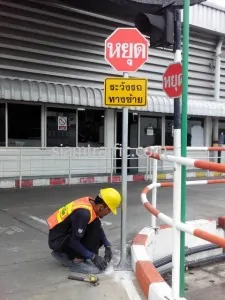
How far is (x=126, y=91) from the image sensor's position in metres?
4.88

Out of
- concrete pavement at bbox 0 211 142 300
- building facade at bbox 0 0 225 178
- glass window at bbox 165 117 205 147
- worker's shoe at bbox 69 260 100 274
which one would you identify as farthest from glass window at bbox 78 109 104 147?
worker's shoe at bbox 69 260 100 274

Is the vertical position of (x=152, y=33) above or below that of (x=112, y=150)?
above

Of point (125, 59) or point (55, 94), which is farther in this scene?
point (55, 94)

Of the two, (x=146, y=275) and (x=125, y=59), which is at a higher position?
(x=125, y=59)

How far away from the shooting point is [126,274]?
4.77 m

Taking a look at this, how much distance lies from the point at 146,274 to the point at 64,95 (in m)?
8.50

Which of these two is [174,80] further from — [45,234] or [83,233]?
[45,234]

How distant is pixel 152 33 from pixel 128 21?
923cm

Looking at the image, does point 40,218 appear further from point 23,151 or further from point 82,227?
point 23,151

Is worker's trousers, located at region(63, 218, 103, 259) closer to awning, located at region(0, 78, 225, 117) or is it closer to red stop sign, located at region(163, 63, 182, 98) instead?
red stop sign, located at region(163, 63, 182, 98)

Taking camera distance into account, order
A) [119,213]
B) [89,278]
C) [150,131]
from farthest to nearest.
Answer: [150,131] → [119,213] → [89,278]

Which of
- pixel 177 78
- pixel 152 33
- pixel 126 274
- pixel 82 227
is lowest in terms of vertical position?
pixel 126 274

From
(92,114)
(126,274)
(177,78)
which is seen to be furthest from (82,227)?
(92,114)

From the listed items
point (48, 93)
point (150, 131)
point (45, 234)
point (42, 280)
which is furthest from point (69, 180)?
point (42, 280)
